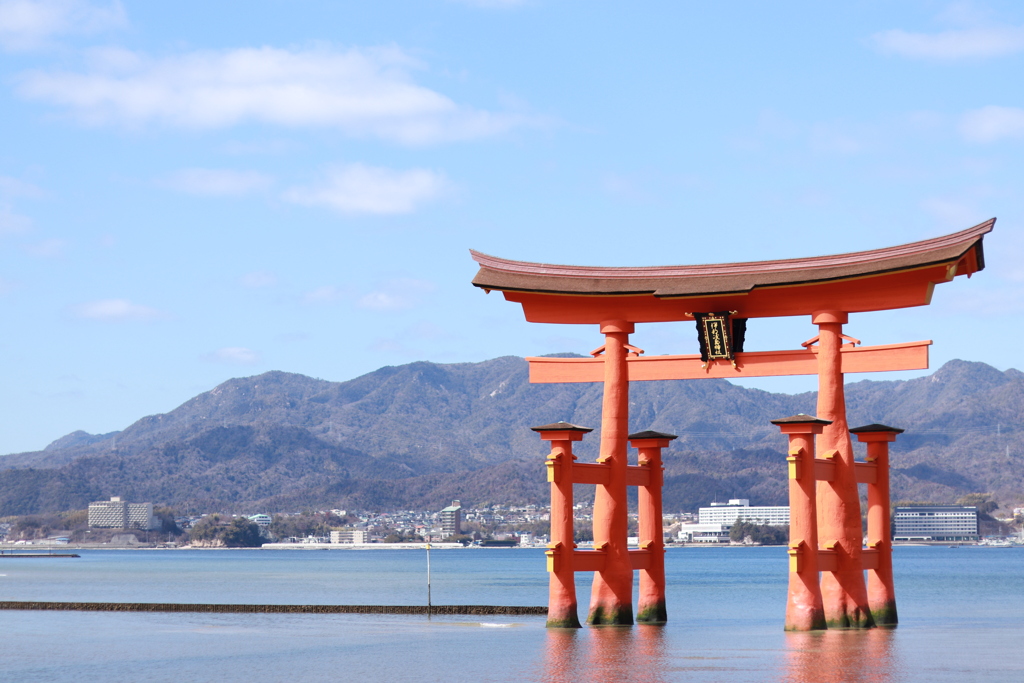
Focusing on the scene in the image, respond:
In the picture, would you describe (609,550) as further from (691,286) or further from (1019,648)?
(1019,648)

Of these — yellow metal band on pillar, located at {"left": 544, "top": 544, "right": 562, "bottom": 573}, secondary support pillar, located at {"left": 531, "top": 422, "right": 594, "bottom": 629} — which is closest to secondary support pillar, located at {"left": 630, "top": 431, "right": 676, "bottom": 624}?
secondary support pillar, located at {"left": 531, "top": 422, "right": 594, "bottom": 629}

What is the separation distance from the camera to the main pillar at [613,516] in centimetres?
2720

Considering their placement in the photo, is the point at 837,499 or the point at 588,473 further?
the point at 588,473

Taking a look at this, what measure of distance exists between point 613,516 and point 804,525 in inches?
171

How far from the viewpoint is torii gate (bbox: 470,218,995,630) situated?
25188 mm

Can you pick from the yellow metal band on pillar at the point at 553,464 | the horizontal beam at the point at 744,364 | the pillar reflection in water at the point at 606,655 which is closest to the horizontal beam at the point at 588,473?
the yellow metal band on pillar at the point at 553,464

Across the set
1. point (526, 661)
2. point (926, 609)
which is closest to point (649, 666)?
point (526, 661)

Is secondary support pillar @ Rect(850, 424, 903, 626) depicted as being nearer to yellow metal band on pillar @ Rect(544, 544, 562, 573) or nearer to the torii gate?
the torii gate

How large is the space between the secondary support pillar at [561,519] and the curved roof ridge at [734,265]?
3703 mm

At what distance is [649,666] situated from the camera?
22.2 m

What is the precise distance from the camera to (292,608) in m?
45.9

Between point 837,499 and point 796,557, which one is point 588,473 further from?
point 837,499

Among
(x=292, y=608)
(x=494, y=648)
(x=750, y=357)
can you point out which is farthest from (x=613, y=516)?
(x=292, y=608)

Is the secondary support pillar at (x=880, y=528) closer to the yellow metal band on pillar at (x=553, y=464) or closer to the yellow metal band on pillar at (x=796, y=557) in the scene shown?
the yellow metal band on pillar at (x=796, y=557)
